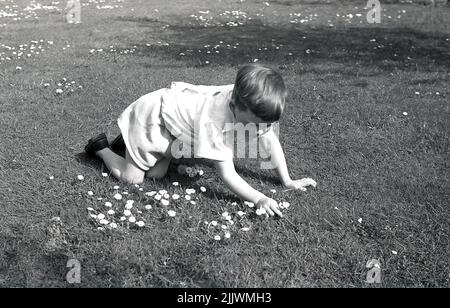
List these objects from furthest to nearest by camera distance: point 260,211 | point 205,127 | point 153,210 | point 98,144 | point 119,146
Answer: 1. point 119,146
2. point 98,144
3. point 153,210
4. point 205,127
5. point 260,211

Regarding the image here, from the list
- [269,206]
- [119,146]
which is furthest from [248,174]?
[119,146]

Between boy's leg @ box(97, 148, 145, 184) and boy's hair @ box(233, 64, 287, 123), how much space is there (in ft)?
4.15

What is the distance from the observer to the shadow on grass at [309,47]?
838 cm

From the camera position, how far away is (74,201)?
404 cm

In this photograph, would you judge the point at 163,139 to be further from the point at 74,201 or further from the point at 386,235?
the point at 386,235

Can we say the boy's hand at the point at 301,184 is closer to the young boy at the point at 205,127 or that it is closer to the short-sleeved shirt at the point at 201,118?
the young boy at the point at 205,127

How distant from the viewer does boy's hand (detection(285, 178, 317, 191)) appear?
422cm

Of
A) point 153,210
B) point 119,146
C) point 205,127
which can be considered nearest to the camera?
point 205,127

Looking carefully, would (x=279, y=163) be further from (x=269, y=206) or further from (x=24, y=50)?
(x=24, y=50)

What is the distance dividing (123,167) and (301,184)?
1.58 metres

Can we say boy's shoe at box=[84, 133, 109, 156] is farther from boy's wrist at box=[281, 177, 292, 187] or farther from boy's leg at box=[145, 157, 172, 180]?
boy's wrist at box=[281, 177, 292, 187]

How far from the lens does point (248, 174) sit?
4578 millimetres

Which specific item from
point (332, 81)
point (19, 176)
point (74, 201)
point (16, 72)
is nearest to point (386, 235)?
point (74, 201)

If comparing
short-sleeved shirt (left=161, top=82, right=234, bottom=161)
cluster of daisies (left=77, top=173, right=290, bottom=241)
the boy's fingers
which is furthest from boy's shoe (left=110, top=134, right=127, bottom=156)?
the boy's fingers
